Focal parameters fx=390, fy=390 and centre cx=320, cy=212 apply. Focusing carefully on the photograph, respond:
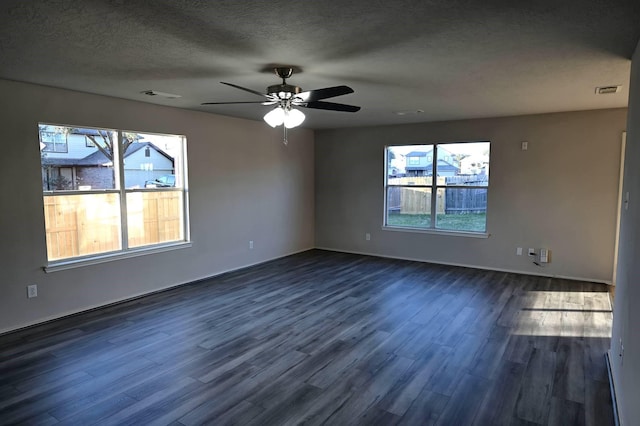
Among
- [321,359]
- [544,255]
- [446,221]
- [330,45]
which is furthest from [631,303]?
[446,221]

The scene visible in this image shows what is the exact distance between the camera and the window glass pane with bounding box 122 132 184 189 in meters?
4.82

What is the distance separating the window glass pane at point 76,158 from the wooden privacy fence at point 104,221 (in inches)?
5.2

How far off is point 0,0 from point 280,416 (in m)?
2.77

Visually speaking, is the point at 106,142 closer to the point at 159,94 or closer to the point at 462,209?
the point at 159,94

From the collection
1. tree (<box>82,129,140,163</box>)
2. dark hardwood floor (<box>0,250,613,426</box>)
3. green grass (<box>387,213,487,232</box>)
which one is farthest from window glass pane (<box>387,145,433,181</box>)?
tree (<box>82,129,140,163</box>)

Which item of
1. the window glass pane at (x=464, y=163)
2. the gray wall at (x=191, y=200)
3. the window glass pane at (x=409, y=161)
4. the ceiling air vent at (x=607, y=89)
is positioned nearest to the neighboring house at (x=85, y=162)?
the gray wall at (x=191, y=200)

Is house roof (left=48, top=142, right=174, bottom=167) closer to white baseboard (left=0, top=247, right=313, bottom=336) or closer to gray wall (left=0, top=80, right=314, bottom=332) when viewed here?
gray wall (left=0, top=80, right=314, bottom=332)

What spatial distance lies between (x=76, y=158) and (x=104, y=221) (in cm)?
78

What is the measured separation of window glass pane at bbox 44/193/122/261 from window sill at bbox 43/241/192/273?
84mm

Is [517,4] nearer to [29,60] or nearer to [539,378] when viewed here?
[539,378]

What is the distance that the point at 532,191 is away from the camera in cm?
582

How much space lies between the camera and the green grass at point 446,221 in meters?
6.33

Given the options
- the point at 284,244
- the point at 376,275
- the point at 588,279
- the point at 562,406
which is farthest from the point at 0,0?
the point at 588,279

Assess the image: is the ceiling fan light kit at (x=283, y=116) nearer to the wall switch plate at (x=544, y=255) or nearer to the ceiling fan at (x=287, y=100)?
the ceiling fan at (x=287, y=100)
